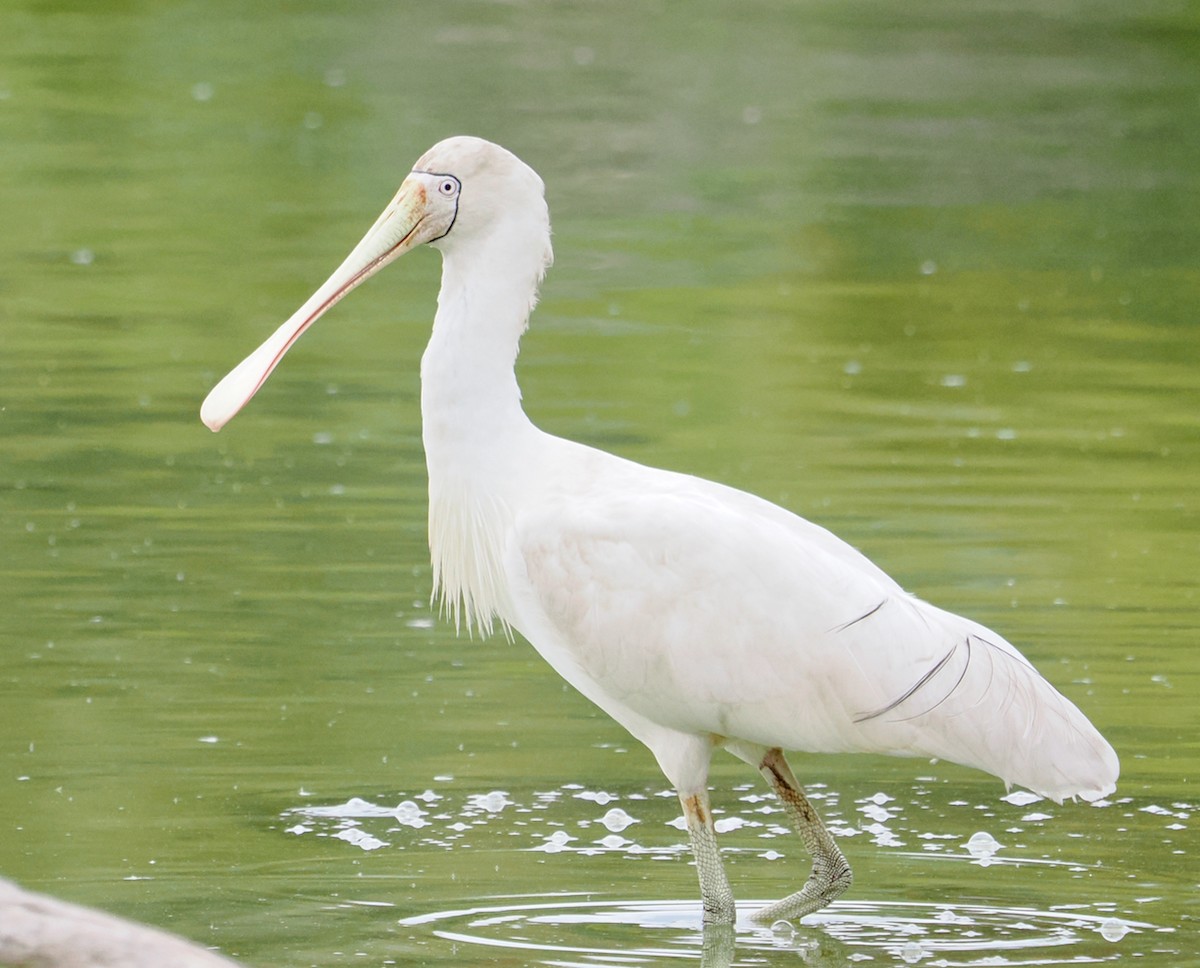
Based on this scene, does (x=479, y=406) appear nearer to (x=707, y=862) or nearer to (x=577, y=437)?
(x=707, y=862)

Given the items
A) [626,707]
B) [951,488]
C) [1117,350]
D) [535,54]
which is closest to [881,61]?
[535,54]

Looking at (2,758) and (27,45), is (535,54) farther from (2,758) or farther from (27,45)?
(2,758)

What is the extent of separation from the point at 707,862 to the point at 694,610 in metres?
0.58

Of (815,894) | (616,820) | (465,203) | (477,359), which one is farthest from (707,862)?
(465,203)

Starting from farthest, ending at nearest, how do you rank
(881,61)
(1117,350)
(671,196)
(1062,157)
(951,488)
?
1. (881,61)
2. (1062,157)
3. (671,196)
4. (1117,350)
5. (951,488)

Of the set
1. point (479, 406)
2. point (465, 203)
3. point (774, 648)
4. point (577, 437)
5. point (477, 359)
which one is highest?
point (465, 203)

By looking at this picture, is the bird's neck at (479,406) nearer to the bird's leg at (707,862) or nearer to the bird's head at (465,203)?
the bird's head at (465,203)

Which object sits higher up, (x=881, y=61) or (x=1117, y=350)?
(x=881, y=61)

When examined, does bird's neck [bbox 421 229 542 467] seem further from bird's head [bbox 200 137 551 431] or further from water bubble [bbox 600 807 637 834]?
water bubble [bbox 600 807 637 834]

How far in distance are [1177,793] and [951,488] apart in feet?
12.6

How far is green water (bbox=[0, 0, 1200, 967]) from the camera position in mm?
7137

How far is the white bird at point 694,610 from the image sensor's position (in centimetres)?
669

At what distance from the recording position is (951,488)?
11.6 metres

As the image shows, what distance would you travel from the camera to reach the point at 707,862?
674cm
